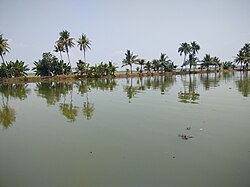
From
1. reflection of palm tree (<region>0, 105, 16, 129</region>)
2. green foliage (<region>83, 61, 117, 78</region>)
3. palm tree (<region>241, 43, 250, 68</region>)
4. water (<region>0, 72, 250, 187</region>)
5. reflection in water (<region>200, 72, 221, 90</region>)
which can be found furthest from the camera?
palm tree (<region>241, 43, 250, 68</region>)

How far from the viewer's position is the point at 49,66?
55.1 m

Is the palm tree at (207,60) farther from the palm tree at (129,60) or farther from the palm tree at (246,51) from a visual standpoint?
the palm tree at (129,60)

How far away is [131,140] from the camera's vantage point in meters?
8.57

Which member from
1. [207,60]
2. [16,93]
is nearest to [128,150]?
[16,93]

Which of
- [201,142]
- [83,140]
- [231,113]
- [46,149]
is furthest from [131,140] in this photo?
[231,113]

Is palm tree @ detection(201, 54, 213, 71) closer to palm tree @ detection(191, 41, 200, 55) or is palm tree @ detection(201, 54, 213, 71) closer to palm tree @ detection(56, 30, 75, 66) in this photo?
palm tree @ detection(191, 41, 200, 55)

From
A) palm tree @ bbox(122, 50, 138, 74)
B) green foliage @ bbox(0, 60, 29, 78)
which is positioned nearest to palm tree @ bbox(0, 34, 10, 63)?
green foliage @ bbox(0, 60, 29, 78)

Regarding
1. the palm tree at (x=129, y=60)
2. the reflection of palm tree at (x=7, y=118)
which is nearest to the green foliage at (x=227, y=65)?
the palm tree at (x=129, y=60)

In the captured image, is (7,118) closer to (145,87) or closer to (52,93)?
(52,93)

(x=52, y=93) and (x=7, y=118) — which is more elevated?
(x=52, y=93)

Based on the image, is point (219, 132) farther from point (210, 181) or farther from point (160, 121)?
point (210, 181)

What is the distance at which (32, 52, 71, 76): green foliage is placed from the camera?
55.2 m

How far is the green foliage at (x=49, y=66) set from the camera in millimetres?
55219

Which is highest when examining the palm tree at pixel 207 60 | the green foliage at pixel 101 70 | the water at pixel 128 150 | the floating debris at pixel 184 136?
the palm tree at pixel 207 60
